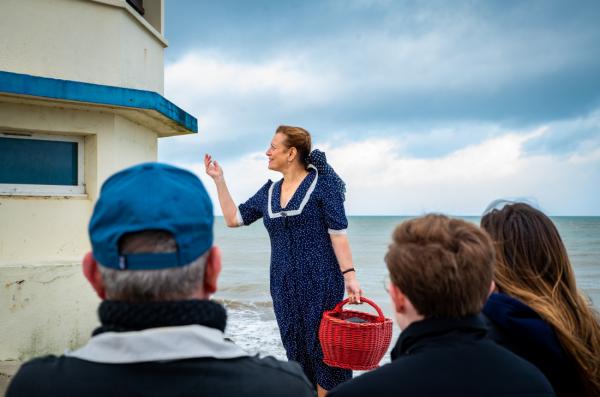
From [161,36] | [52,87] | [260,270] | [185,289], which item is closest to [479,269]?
[185,289]

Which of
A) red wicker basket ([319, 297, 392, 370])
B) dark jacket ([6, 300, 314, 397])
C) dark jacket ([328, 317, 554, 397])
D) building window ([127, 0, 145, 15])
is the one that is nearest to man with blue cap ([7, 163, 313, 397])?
dark jacket ([6, 300, 314, 397])

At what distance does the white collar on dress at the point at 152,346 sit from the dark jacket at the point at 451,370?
1.48 ft

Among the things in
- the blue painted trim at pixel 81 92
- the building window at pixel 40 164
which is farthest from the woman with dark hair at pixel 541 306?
the building window at pixel 40 164

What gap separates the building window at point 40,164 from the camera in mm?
4867

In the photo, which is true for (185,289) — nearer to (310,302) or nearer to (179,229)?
(179,229)

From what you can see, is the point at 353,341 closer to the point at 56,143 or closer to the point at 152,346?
the point at 152,346

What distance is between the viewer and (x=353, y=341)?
3150 millimetres

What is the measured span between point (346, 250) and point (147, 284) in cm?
256

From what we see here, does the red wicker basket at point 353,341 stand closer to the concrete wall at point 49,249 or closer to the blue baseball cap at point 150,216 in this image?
the blue baseball cap at point 150,216

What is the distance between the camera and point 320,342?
11.2 feet

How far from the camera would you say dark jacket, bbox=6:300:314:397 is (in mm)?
1058

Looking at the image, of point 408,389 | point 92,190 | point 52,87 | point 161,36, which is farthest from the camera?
point 161,36

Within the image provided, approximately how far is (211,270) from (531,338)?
1.14 m

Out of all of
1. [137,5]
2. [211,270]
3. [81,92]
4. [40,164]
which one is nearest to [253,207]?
[81,92]
